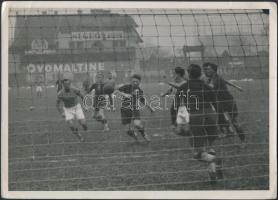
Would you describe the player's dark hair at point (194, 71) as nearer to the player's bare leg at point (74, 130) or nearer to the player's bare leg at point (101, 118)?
the player's bare leg at point (101, 118)

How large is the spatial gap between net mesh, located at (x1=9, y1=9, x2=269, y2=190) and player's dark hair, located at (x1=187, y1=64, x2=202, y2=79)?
0.08 ft

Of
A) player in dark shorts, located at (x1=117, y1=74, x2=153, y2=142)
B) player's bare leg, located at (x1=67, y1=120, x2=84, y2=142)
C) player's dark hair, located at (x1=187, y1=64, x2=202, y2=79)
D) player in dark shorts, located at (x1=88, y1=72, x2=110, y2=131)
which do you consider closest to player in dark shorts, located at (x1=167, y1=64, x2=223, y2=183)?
player's dark hair, located at (x1=187, y1=64, x2=202, y2=79)

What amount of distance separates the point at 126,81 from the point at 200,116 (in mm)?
305

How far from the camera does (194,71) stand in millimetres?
1794

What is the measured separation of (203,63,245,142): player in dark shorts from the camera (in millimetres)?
1796

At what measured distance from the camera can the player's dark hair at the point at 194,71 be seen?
179cm

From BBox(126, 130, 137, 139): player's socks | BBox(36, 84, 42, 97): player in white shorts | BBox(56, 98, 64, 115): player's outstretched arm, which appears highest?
BBox(36, 84, 42, 97): player in white shorts

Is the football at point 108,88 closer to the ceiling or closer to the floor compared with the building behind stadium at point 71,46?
closer to the floor

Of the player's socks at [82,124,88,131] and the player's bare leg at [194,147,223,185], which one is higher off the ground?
the player's socks at [82,124,88,131]

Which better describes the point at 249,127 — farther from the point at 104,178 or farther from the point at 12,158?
the point at 12,158

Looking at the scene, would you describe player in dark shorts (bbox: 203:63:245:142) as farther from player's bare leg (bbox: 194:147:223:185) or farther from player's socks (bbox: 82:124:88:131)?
player's socks (bbox: 82:124:88:131)

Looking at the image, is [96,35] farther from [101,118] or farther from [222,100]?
[222,100]

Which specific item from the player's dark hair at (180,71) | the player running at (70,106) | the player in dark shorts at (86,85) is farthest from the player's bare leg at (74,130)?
the player's dark hair at (180,71)

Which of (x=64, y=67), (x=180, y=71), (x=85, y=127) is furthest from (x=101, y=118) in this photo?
(x=180, y=71)
